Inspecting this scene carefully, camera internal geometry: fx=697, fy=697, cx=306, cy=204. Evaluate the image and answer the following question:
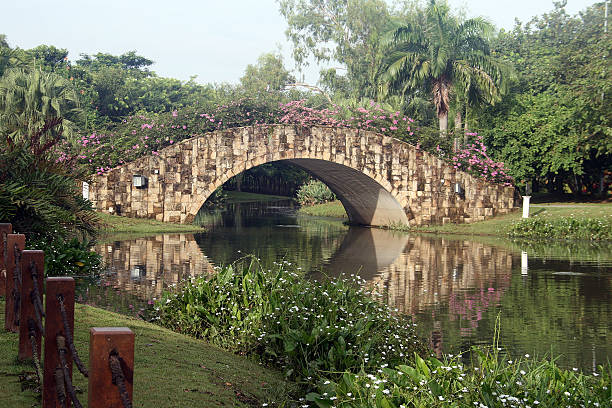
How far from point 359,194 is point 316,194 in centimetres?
1235

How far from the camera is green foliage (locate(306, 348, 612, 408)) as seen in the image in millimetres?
5031

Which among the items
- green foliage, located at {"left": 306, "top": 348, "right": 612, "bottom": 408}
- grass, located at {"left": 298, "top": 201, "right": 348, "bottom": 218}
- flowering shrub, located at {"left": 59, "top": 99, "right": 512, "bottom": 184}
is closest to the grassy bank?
green foliage, located at {"left": 306, "top": 348, "right": 612, "bottom": 408}

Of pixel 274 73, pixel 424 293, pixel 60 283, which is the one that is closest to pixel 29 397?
pixel 60 283

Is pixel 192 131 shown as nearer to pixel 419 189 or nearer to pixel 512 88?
pixel 419 189

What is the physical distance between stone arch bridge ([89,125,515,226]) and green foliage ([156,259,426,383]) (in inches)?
505

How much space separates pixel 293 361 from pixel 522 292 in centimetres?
668

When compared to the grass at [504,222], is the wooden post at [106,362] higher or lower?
lower

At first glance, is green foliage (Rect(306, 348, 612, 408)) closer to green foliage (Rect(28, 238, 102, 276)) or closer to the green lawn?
green foliage (Rect(28, 238, 102, 276))

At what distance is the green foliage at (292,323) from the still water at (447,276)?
0.58 m

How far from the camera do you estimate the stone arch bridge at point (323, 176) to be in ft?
74.1

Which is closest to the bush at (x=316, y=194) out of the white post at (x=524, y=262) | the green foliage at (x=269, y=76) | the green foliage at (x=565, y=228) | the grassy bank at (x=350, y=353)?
the green foliage at (x=269, y=76)

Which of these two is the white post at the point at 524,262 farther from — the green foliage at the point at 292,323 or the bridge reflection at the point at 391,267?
the green foliage at the point at 292,323

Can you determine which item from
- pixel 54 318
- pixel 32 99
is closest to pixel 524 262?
pixel 54 318

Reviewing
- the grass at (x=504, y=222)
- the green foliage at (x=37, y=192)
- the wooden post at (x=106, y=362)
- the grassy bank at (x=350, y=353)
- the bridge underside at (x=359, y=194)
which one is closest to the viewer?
the wooden post at (x=106, y=362)
